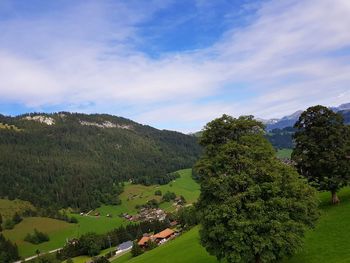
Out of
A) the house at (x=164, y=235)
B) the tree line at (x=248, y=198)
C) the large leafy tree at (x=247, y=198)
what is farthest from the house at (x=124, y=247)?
the tree line at (x=248, y=198)

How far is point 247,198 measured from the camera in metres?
37.3

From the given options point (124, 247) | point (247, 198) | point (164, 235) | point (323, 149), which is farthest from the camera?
point (124, 247)

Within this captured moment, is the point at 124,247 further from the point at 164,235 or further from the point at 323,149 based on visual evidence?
the point at 323,149

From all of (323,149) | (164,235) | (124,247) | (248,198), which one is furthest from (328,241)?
(124,247)

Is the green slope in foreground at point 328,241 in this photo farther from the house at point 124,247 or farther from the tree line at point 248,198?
the house at point 124,247

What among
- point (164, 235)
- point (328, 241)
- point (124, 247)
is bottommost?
point (124, 247)

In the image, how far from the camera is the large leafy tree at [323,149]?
51750mm

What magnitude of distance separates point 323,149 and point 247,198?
21000 mm

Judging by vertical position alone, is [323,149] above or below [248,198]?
above

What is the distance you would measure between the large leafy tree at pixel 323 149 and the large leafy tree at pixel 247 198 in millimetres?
13167

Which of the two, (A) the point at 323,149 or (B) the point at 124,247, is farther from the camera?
(B) the point at 124,247

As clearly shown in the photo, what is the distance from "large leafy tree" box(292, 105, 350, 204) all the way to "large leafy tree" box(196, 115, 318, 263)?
1317 cm

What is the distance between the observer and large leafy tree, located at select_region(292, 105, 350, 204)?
170ft

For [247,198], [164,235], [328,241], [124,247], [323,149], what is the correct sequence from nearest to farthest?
[247,198]
[328,241]
[323,149]
[164,235]
[124,247]
